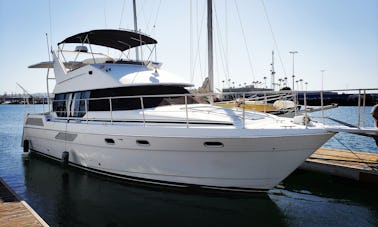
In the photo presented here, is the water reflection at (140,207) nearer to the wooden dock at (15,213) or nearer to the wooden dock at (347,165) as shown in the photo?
the wooden dock at (15,213)

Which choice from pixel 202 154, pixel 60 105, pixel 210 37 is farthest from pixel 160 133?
pixel 60 105

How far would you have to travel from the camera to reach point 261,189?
665 cm

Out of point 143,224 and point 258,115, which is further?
point 258,115

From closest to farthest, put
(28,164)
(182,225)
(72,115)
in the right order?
(182,225) → (72,115) → (28,164)

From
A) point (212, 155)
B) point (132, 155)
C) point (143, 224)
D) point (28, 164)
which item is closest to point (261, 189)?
point (212, 155)

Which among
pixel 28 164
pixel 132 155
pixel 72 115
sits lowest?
pixel 28 164

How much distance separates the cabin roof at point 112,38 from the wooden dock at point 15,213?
5.50m

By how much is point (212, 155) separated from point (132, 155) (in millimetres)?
2145

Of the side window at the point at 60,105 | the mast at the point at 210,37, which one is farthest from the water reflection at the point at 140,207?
the mast at the point at 210,37

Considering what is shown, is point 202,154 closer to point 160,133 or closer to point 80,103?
point 160,133

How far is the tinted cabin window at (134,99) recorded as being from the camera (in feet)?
27.1

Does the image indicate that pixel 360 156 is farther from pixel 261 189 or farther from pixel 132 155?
pixel 132 155

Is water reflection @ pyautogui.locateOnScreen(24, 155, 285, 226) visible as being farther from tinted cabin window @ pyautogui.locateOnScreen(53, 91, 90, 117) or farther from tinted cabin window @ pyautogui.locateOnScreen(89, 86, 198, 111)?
tinted cabin window @ pyautogui.locateOnScreen(53, 91, 90, 117)

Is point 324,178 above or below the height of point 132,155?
below
